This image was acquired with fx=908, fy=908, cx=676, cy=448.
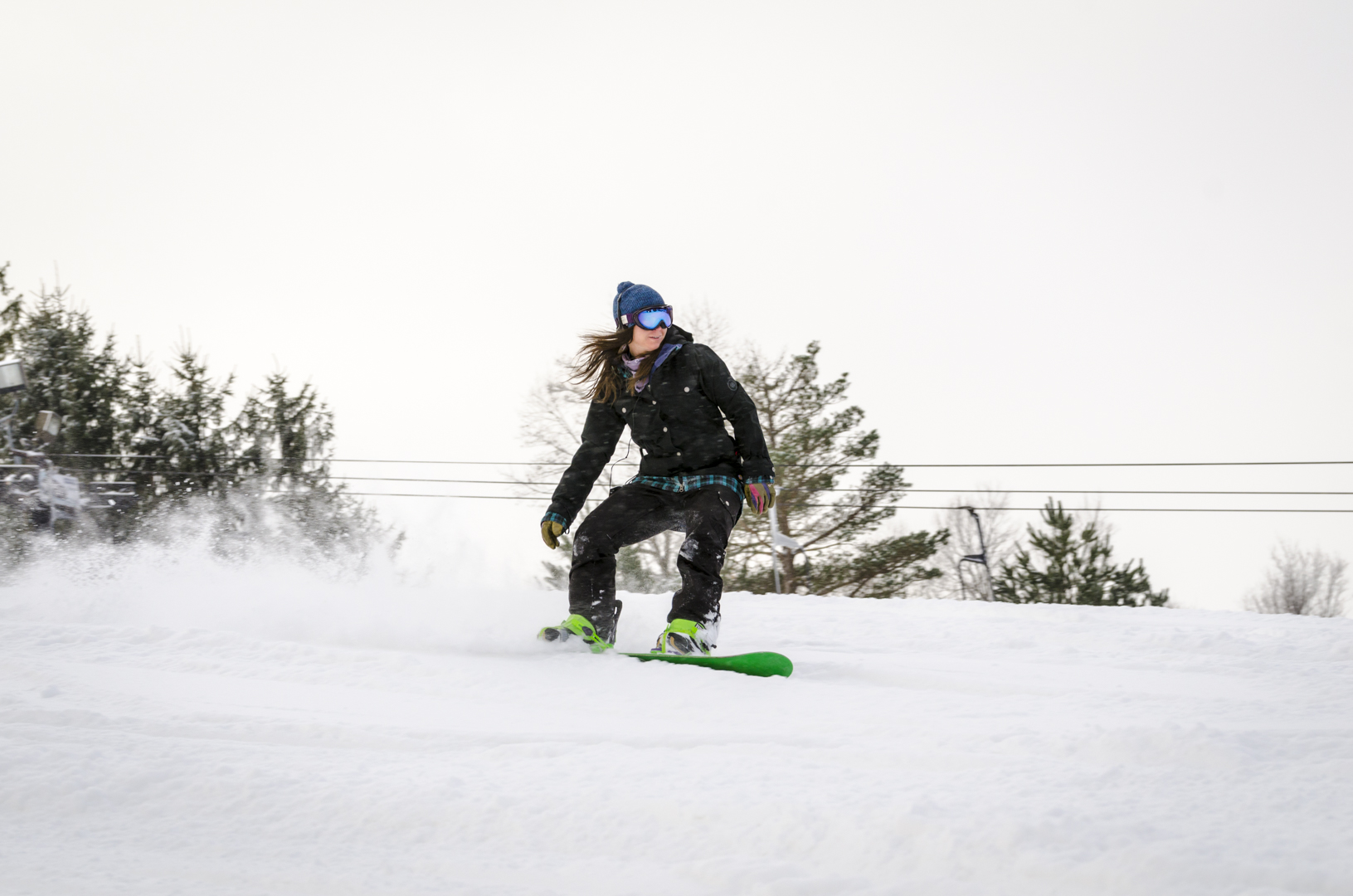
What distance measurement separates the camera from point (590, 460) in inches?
142

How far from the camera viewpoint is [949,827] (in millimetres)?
1417

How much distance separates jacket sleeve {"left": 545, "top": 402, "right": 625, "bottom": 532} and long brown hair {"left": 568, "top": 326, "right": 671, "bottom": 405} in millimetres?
67

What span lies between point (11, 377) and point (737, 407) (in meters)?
7.81

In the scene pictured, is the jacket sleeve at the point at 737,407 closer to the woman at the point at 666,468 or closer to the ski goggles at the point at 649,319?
the woman at the point at 666,468

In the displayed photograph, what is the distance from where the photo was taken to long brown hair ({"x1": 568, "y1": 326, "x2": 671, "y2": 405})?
3398 mm

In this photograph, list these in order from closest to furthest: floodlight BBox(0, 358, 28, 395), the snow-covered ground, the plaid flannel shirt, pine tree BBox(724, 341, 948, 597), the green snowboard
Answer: the snow-covered ground
the green snowboard
the plaid flannel shirt
floodlight BBox(0, 358, 28, 395)
pine tree BBox(724, 341, 948, 597)

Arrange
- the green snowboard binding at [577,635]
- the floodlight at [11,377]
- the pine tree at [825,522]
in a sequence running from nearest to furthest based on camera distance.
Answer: the green snowboard binding at [577,635] → the floodlight at [11,377] → the pine tree at [825,522]

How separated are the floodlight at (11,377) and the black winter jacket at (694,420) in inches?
287

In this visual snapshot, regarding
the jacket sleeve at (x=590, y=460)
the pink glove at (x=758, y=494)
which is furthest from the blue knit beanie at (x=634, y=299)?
the pink glove at (x=758, y=494)

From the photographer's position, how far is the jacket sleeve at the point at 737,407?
3340 millimetres

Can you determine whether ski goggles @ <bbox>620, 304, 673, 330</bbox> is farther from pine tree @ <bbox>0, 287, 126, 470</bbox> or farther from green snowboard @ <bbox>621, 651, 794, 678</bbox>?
pine tree @ <bbox>0, 287, 126, 470</bbox>

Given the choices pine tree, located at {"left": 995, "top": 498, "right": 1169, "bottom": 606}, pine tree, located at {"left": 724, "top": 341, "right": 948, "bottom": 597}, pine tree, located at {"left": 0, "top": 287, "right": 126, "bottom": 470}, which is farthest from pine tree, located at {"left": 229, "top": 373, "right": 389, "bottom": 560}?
pine tree, located at {"left": 995, "top": 498, "right": 1169, "bottom": 606}

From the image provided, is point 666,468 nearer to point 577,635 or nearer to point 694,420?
point 694,420

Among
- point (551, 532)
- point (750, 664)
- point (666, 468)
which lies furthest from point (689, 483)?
point (750, 664)
